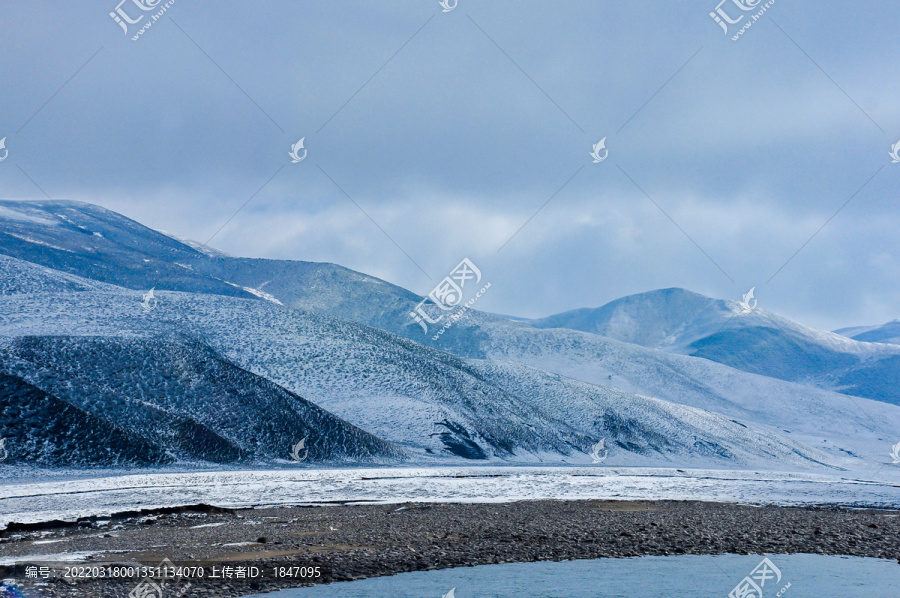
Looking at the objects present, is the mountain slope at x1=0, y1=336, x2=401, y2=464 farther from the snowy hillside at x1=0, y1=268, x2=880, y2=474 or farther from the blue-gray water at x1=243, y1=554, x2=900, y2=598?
the blue-gray water at x1=243, y1=554, x2=900, y2=598

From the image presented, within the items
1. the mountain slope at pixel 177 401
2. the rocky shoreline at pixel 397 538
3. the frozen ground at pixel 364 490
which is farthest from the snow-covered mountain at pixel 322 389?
the rocky shoreline at pixel 397 538

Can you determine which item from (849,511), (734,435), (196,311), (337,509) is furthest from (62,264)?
(849,511)

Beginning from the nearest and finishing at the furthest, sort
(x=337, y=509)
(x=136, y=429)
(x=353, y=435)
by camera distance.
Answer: (x=337, y=509) < (x=136, y=429) < (x=353, y=435)

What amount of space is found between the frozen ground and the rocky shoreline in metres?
4.55

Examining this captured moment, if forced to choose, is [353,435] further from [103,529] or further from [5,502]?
[103,529]

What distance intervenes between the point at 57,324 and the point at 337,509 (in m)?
61.9

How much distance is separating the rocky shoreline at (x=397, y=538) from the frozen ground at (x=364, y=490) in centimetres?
455

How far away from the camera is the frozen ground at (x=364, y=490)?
3597 centimetres

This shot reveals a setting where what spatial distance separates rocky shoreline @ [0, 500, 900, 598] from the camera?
2050 cm

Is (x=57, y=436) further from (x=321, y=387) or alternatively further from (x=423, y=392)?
(x=423, y=392)

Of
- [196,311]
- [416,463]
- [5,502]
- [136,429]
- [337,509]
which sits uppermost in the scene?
[196,311]

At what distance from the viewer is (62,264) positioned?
557 ft

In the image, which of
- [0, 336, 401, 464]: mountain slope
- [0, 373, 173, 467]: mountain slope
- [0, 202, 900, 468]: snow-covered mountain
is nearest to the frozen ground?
[0, 373, 173, 467]: mountain slope

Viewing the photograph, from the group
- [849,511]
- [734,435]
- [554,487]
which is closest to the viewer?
[849,511]
